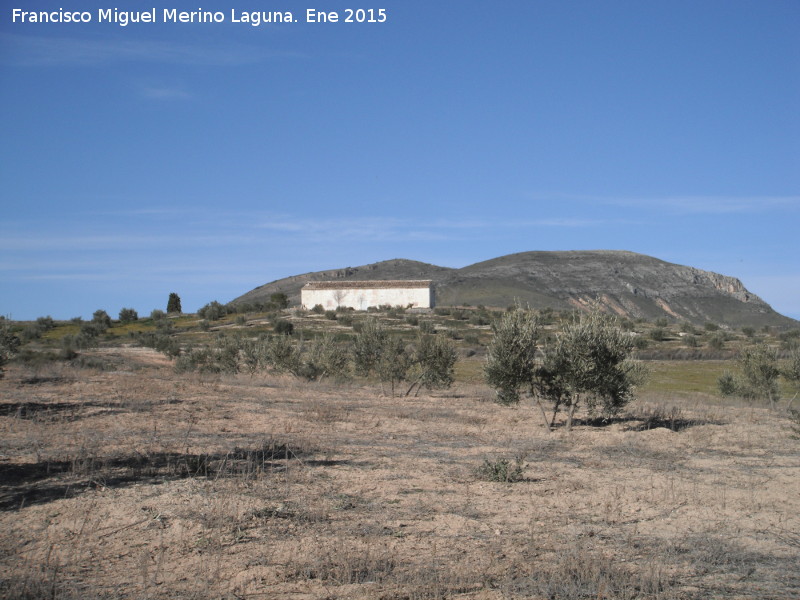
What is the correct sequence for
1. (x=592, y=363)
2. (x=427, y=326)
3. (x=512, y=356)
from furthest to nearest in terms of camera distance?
(x=427, y=326) → (x=512, y=356) → (x=592, y=363)

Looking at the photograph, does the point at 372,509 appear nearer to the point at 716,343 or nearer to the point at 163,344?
the point at 163,344

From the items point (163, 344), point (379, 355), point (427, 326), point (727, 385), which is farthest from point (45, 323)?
point (727, 385)

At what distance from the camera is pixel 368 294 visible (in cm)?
9869

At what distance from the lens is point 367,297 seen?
323ft

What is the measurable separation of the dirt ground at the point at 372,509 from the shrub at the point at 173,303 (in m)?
95.1

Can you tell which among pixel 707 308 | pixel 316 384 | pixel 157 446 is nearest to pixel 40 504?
pixel 157 446

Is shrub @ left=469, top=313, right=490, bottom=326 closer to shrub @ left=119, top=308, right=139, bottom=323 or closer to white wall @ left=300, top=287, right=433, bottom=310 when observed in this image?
white wall @ left=300, top=287, right=433, bottom=310

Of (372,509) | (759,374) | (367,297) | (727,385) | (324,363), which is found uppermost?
(367,297)

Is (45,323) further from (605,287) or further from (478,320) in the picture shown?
(605,287)

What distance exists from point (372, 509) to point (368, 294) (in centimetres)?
8833

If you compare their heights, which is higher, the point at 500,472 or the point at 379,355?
the point at 379,355

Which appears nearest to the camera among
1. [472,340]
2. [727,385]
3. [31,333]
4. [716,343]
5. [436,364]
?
[436,364]

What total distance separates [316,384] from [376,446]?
60.0 ft

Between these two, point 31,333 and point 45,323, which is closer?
point 31,333
